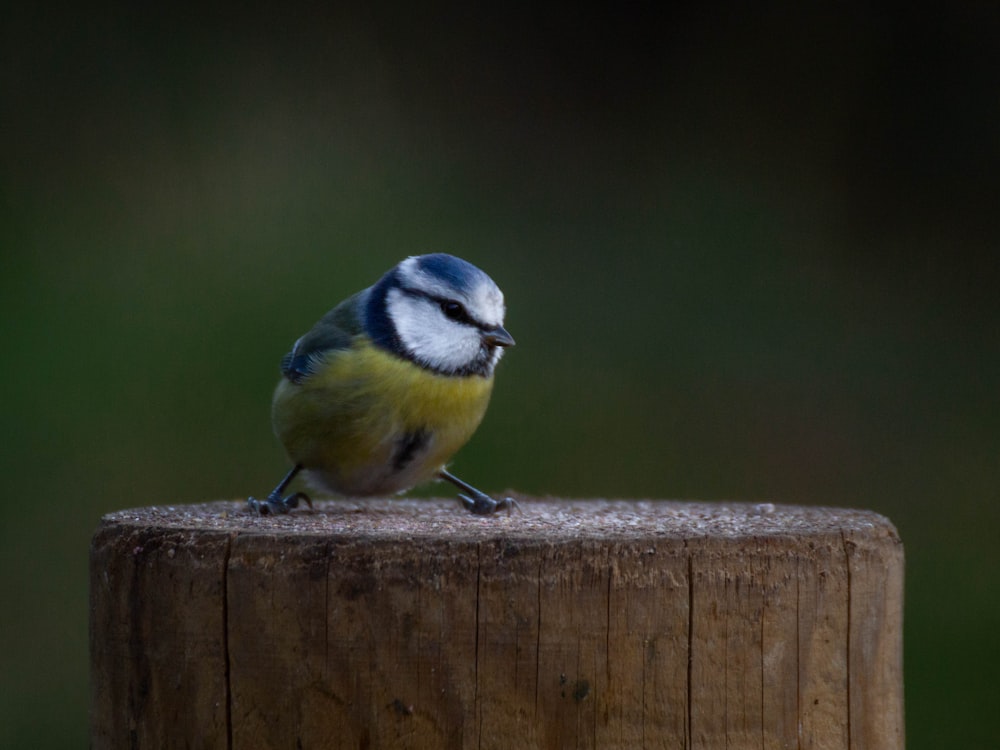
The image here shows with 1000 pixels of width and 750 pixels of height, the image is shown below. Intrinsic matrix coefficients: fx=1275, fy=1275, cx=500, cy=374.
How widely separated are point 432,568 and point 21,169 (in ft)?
14.5

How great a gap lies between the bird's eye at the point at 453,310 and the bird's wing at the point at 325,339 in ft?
0.71

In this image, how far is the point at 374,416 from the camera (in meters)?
2.85

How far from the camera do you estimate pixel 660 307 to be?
5547 millimetres

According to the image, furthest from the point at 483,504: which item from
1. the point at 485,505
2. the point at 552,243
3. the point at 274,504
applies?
the point at 552,243

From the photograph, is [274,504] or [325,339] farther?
[325,339]

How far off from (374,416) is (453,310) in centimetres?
30

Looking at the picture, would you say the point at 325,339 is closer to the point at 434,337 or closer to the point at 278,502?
the point at 434,337

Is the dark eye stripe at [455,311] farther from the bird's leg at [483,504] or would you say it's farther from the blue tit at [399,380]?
the bird's leg at [483,504]

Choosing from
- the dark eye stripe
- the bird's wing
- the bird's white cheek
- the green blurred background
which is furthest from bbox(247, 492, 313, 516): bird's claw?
the green blurred background

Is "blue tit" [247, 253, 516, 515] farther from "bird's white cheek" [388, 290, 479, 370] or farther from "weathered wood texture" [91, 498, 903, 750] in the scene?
"weathered wood texture" [91, 498, 903, 750]

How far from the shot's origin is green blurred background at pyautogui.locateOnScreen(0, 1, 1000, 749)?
4.84 meters

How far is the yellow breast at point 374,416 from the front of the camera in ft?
9.36

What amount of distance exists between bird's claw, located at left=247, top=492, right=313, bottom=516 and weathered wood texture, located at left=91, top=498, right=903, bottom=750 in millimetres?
514

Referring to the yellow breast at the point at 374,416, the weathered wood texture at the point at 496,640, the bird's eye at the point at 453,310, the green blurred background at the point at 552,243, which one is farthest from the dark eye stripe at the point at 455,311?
the green blurred background at the point at 552,243
